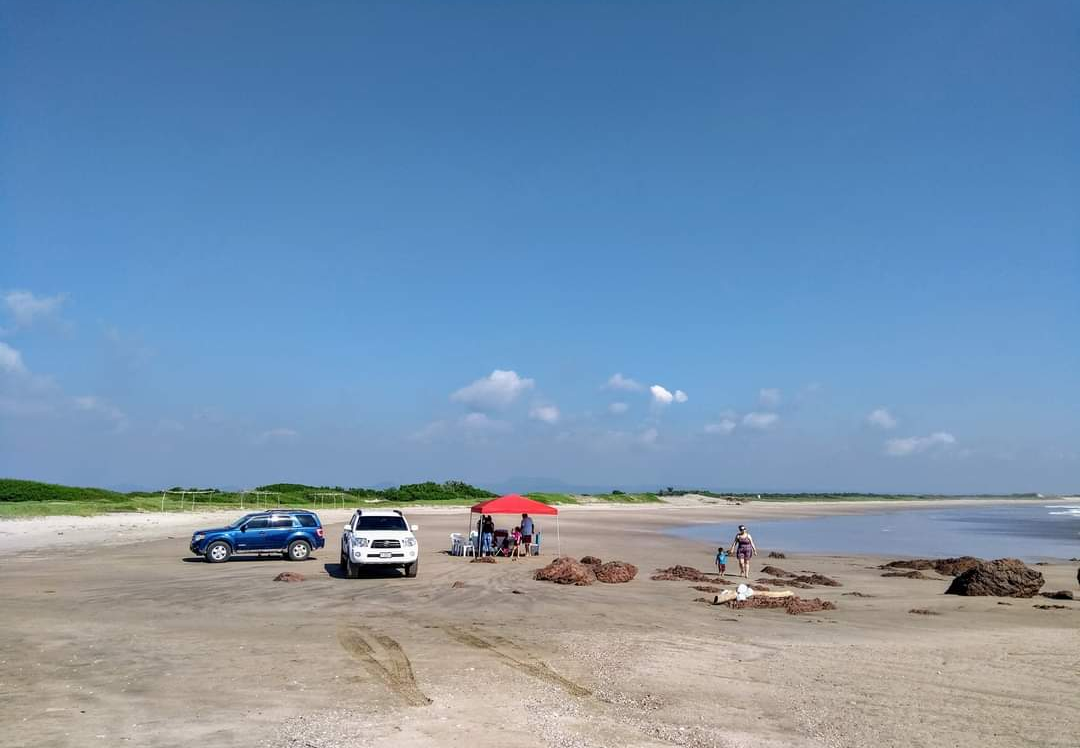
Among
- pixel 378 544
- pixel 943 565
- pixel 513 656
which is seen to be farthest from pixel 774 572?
pixel 513 656

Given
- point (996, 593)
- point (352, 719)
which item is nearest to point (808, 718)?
point (352, 719)

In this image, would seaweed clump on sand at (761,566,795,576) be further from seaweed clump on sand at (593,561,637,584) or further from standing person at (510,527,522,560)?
standing person at (510,527,522,560)

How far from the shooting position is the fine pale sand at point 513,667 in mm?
7805

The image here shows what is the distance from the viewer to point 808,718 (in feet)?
27.5

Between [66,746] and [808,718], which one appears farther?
[808,718]

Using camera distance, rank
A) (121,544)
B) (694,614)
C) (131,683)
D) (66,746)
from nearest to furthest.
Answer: (66,746), (131,683), (694,614), (121,544)

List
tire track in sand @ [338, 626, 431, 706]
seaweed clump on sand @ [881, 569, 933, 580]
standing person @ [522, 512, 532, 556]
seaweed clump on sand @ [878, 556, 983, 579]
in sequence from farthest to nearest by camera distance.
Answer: standing person @ [522, 512, 532, 556] → seaweed clump on sand @ [878, 556, 983, 579] → seaweed clump on sand @ [881, 569, 933, 580] → tire track in sand @ [338, 626, 431, 706]

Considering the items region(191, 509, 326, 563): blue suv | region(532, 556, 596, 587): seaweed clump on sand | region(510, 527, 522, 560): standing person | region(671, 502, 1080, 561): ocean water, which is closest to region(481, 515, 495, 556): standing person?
region(510, 527, 522, 560): standing person

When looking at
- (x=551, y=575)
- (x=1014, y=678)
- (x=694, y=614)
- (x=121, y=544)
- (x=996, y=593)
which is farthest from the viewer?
(x=121, y=544)

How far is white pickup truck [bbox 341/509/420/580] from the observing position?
21.6 m

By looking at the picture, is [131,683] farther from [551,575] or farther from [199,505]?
[199,505]

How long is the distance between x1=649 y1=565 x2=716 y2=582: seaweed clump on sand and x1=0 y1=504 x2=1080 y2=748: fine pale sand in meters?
2.67

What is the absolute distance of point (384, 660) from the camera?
11039 mm

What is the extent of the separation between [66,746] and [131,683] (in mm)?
2616
